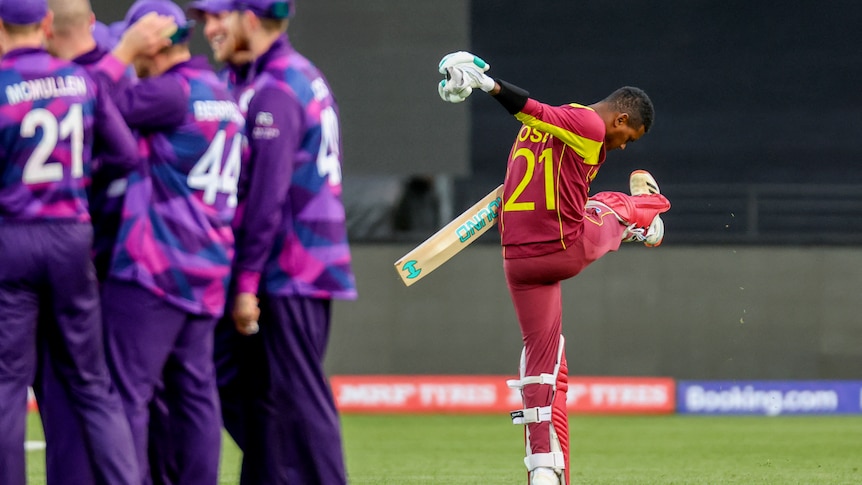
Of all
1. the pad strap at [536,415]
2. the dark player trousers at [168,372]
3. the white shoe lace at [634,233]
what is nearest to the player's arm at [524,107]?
the white shoe lace at [634,233]

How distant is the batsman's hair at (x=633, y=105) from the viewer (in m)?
6.52

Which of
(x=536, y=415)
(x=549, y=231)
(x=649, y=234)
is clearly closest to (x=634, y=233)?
(x=649, y=234)

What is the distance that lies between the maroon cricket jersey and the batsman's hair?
0.20 meters

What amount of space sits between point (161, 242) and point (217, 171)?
308 millimetres

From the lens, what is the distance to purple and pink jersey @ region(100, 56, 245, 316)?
4848mm

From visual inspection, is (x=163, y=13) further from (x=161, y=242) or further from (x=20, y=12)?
(x=161, y=242)

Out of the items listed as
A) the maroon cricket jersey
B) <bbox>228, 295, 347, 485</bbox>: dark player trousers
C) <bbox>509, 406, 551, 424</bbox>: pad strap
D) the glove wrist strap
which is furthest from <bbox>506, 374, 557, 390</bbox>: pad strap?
<bbox>228, 295, 347, 485</bbox>: dark player trousers

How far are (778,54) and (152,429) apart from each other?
11583 millimetres

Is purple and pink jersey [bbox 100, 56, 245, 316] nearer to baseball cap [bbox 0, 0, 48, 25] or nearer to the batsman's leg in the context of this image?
baseball cap [bbox 0, 0, 48, 25]

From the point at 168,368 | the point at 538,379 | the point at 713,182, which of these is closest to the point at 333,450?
the point at 168,368

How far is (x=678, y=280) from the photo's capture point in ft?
47.6

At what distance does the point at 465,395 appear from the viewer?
547 inches

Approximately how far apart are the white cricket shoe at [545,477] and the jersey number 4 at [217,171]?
2046 millimetres

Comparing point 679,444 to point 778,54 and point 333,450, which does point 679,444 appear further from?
point 778,54
